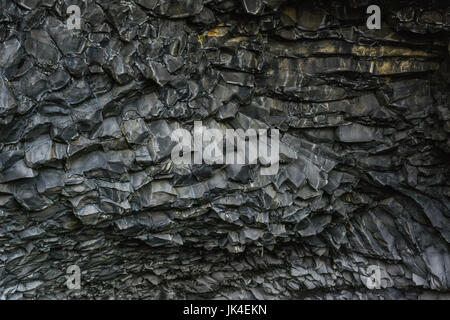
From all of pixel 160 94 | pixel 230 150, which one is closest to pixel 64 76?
pixel 160 94

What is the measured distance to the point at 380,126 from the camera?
5.94 m

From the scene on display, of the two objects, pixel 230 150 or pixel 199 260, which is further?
pixel 199 260

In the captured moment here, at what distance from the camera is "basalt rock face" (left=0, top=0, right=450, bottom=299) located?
4.61 m

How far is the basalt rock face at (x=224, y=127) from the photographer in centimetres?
461

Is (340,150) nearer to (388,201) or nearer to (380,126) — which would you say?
(380,126)

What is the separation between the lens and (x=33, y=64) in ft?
14.5

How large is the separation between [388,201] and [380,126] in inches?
52.3

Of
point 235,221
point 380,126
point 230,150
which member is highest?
point 380,126

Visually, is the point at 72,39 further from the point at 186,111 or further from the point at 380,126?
the point at 380,126

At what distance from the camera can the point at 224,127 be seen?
558 cm
